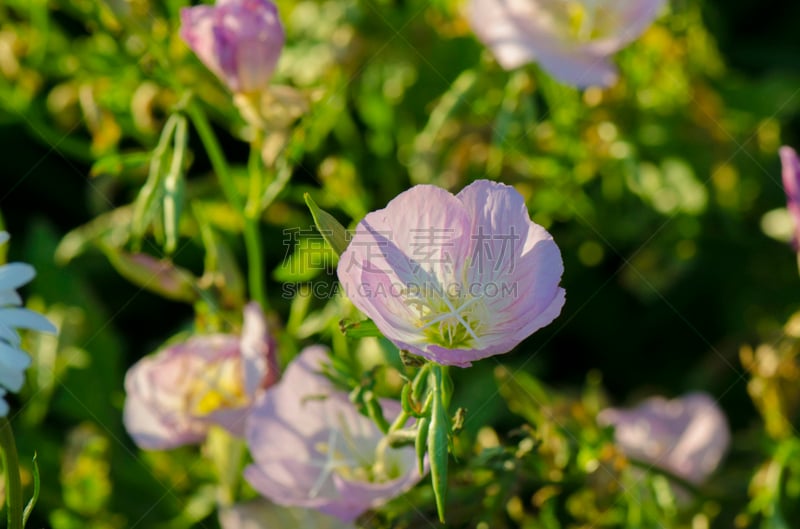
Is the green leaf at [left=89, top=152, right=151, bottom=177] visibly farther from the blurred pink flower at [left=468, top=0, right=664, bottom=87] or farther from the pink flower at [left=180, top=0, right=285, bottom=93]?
the blurred pink flower at [left=468, top=0, right=664, bottom=87]

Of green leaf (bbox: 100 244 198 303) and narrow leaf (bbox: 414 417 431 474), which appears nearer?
narrow leaf (bbox: 414 417 431 474)

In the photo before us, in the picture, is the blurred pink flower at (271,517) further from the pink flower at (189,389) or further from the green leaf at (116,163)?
the green leaf at (116,163)

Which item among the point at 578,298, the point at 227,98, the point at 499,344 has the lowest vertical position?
the point at 578,298

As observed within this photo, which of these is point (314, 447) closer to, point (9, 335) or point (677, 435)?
point (9, 335)

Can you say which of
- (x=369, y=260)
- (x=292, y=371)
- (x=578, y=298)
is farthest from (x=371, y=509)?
(x=578, y=298)

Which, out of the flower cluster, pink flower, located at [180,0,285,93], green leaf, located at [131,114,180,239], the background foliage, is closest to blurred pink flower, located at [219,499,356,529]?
the flower cluster

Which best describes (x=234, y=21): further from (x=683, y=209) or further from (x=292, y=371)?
(x=683, y=209)

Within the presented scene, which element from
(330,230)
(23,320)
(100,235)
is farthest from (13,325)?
(100,235)
